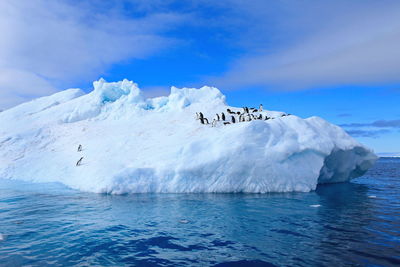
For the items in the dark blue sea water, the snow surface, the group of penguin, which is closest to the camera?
the dark blue sea water

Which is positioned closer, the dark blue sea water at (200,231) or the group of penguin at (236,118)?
the dark blue sea water at (200,231)

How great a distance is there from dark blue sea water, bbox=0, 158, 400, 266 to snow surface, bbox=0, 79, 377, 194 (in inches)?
67.5

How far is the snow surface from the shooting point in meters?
16.6

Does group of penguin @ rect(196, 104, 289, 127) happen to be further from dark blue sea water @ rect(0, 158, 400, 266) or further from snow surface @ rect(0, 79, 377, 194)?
dark blue sea water @ rect(0, 158, 400, 266)

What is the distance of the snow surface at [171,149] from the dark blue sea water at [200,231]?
171 cm

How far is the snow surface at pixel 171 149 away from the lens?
54.6ft

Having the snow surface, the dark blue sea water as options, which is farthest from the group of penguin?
the dark blue sea water

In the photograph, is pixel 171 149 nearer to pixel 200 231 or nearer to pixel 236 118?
pixel 236 118

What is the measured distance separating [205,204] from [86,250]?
650 cm

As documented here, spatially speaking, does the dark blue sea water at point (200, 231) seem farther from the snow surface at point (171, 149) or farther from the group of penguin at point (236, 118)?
the group of penguin at point (236, 118)

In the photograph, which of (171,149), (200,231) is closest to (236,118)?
(171,149)

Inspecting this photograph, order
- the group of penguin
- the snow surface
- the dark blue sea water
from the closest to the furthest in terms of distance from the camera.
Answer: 1. the dark blue sea water
2. the snow surface
3. the group of penguin

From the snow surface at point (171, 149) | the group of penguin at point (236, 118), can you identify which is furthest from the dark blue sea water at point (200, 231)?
the group of penguin at point (236, 118)

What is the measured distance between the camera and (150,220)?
1077 cm
